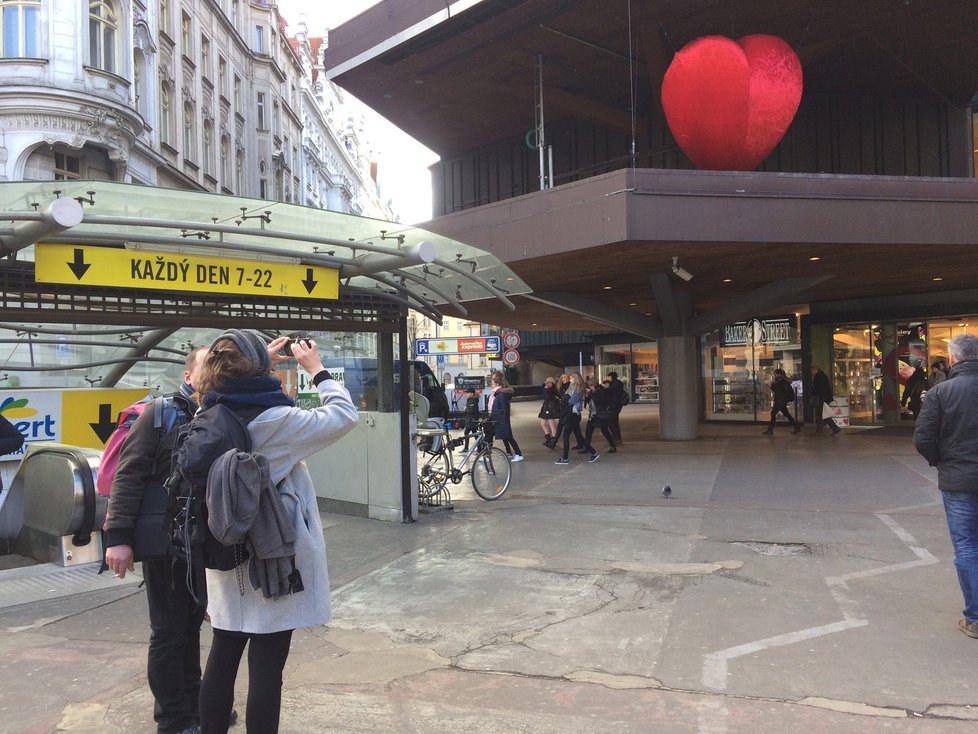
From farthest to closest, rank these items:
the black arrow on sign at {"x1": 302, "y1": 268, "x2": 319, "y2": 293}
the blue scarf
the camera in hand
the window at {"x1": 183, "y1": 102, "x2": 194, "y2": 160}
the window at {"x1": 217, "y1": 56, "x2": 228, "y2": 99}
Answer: the window at {"x1": 217, "y1": 56, "x2": 228, "y2": 99} → the window at {"x1": 183, "y1": 102, "x2": 194, "y2": 160} → the black arrow on sign at {"x1": 302, "y1": 268, "x2": 319, "y2": 293} → the camera in hand → the blue scarf

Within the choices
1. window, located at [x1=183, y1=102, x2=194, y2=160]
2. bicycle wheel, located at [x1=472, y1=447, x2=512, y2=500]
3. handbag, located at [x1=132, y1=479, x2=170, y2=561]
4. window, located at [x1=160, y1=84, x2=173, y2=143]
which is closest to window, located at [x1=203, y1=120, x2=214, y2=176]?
window, located at [x1=183, y1=102, x2=194, y2=160]

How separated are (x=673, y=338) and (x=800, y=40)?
6.91 m

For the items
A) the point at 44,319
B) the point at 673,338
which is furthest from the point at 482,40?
the point at 44,319

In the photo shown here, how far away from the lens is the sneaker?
14.0ft

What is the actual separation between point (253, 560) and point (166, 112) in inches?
1134

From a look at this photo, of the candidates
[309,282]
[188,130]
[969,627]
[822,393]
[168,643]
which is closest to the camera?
[168,643]

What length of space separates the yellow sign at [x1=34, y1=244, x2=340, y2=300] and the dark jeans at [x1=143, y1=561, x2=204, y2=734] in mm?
3037

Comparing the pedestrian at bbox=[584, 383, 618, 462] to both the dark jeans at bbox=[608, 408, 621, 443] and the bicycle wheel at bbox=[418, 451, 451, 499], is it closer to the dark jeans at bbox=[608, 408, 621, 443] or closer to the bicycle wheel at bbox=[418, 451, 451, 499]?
the dark jeans at bbox=[608, 408, 621, 443]

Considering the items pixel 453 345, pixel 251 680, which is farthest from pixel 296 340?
pixel 453 345

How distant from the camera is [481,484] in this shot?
9469mm

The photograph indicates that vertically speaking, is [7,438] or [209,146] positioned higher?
[209,146]

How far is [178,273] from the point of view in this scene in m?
5.73

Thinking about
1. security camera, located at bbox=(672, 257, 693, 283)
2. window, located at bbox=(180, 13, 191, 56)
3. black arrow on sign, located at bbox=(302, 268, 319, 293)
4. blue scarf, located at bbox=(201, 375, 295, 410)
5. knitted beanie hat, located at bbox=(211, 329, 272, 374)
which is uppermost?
window, located at bbox=(180, 13, 191, 56)

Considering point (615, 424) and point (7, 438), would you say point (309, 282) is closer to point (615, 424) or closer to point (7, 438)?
point (7, 438)
